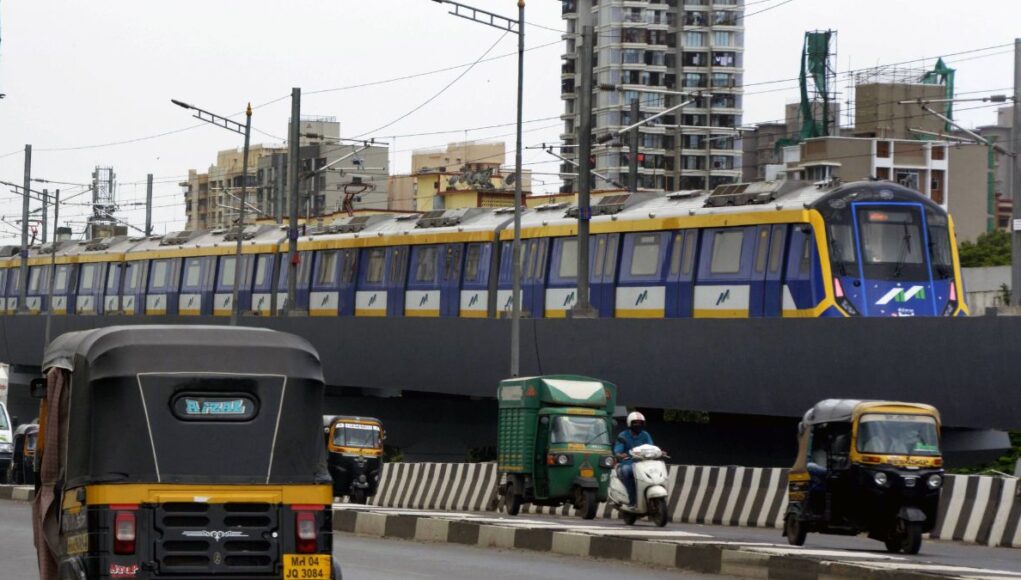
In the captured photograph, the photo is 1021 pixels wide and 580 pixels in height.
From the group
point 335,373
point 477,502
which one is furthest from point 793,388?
point 335,373

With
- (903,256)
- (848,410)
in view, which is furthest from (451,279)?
(848,410)

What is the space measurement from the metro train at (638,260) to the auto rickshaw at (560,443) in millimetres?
5764

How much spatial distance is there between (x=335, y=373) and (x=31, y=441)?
38.6 feet

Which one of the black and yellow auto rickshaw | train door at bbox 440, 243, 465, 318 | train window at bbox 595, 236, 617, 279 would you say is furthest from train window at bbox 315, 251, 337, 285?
the black and yellow auto rickshaw

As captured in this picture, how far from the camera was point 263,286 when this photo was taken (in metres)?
54.0

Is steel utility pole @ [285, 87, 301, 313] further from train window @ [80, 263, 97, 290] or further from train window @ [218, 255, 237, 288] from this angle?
train window @ [80, 263, 97, 290]

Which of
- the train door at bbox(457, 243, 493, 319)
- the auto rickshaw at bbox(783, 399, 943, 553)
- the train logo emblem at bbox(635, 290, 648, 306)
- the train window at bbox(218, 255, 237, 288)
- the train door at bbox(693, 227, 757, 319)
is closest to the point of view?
the auto rickshaw at bbox(783, 399, 943, 553)

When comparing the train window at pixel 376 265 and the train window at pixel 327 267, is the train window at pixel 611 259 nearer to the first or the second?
the train window at pixel 376 265

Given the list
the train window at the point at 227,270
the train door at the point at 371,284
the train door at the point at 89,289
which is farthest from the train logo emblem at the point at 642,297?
the train door at the point at 89,289

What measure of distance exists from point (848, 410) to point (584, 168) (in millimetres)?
15708

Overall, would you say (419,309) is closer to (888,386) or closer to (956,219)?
(888,386)

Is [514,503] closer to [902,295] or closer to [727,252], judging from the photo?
[727,252]

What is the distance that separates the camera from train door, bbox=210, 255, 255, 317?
55125mm

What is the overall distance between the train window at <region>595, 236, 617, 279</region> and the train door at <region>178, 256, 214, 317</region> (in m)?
21.0
